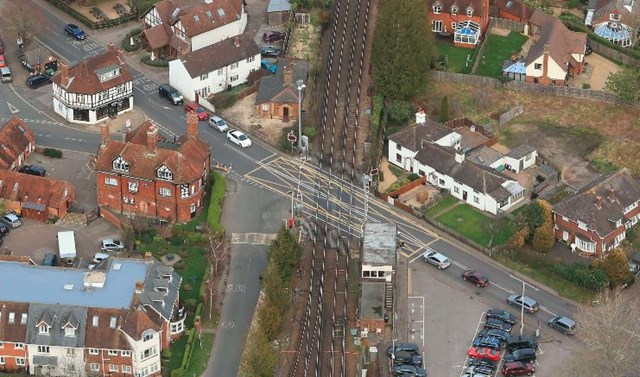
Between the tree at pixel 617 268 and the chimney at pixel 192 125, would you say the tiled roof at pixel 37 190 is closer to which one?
the chimney at pixel 192 125

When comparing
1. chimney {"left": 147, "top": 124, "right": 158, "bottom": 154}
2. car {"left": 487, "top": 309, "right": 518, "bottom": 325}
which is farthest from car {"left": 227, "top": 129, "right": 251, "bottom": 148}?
car {"left": 487, "top": 309, "right": 518, "bottom": 325}

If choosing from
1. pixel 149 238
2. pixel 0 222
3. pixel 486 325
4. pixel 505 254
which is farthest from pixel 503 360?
pixel 0 222

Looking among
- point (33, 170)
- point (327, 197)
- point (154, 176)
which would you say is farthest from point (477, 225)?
point (33, 170)

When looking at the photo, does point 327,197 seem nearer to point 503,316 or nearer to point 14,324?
point 503,316

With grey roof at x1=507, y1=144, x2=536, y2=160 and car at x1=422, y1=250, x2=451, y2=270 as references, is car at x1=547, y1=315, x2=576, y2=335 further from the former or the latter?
grey roof at x1=507, y1=144, x2=536, y2=160

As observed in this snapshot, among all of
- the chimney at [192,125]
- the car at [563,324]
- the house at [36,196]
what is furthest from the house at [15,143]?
the car at [563,324]

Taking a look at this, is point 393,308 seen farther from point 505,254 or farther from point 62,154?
point 62,154
